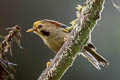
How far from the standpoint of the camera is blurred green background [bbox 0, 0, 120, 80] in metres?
2.30

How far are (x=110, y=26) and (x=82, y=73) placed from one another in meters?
0.43

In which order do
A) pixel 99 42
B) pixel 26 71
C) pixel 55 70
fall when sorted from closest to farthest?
pixel 55 70 → pixel 26 71 → pixel 99 42

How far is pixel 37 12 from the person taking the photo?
2338 mm

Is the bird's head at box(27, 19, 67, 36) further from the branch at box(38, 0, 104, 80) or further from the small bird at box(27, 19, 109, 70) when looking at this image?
the branch at box(38, 0, 104, 80)

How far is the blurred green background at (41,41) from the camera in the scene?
230 cm

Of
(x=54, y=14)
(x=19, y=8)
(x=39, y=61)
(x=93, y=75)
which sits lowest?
(x=93, y=75)

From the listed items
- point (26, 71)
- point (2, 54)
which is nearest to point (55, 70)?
point (2, 54)

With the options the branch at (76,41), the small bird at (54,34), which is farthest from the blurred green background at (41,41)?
the branch at (76,41)

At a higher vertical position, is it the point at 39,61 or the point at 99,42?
the point at 39,61

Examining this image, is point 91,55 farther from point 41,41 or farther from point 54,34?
point 41,41

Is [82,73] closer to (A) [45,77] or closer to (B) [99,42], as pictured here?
(B) [99,42]

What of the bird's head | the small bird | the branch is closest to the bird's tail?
the small bird

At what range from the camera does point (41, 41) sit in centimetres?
238

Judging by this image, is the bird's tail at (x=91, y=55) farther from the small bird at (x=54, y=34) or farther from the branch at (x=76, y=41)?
the branch at (x=76, y=41)
